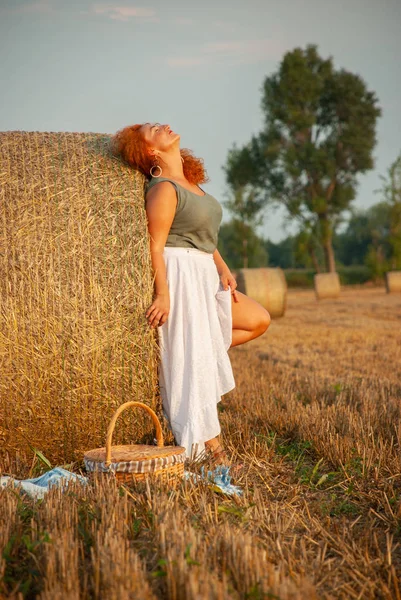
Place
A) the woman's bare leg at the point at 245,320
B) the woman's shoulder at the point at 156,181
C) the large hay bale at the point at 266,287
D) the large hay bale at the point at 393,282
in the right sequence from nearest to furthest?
1. the woman's shoulder at the point at 156,181
2. the woman's bare leg at the point at 245,320
3. the large hay bale at the point at 266,287
4. the large hay bale at the point at 393,282

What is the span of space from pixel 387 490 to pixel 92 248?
1.89m

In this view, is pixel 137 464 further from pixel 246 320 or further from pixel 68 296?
pixel 246 320

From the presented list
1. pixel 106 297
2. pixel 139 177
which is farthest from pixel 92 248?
pixel 139 177

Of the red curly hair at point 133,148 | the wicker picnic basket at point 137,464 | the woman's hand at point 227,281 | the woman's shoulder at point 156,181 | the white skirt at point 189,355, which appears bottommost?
the wicker picnic basket at point 137,464

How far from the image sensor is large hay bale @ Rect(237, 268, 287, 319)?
42.3 ft

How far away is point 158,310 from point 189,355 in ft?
1.03

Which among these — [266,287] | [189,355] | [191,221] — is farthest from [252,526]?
[266,287]

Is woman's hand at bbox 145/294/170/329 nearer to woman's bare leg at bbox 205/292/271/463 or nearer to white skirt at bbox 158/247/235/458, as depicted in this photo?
white skirt at bbox 158/247/235/458

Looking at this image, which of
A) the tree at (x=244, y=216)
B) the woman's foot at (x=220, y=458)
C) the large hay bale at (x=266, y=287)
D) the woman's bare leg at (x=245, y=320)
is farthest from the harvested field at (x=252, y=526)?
the tree at (x=244, y=216)

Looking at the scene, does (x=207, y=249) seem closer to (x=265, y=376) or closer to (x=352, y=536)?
(x=352, y=536)

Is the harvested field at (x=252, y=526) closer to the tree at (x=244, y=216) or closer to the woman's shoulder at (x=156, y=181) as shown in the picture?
the woman's shoulder at (x=156, y=181)

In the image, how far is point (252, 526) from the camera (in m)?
→ 2.49

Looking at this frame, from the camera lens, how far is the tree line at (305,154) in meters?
33.4

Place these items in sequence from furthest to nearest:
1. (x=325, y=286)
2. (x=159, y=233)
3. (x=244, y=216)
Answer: (x=244, y=216), (x=325, y=286), (x=159, y=233)
